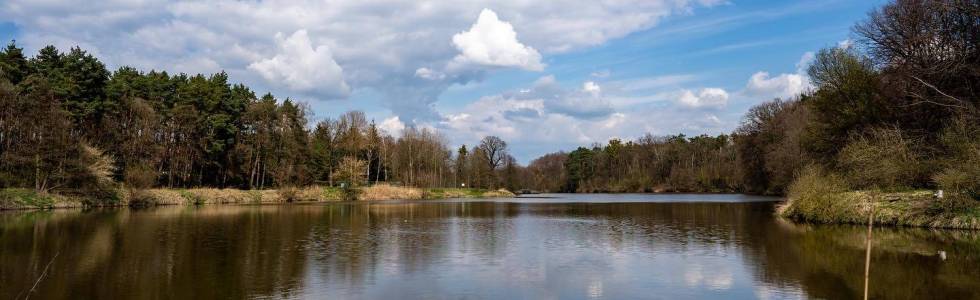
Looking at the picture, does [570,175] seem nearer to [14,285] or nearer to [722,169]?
[722,169]

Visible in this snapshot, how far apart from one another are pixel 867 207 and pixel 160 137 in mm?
52311

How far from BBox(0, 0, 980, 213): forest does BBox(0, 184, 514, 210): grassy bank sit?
0.92 metres

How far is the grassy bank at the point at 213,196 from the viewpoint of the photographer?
125 ft

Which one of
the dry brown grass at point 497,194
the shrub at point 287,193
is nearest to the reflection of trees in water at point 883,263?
the shrub at point 287,193

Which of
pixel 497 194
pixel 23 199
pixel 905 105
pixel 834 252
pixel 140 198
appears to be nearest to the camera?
pixel 834 252

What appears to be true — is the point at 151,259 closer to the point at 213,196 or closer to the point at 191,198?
the point at 191,198

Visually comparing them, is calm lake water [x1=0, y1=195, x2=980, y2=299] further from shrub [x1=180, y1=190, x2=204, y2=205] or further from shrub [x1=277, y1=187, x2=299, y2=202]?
shrub [x1=277, y1=187, x2=299, y2=202]

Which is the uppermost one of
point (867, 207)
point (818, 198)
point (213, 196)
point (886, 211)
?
point (818, 198)

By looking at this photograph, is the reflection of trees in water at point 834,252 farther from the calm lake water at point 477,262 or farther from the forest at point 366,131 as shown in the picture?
the forest at point 366,131

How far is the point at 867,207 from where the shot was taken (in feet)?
90.6

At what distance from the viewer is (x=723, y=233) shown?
80.8ft

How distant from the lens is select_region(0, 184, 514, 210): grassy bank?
38062mm

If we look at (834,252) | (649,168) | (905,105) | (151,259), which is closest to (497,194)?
(649,168)

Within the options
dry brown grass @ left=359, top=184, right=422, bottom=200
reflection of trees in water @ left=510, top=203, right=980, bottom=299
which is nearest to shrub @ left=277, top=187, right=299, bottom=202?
dry brown grass @ left=359, top=184, right=422, bottom=200
